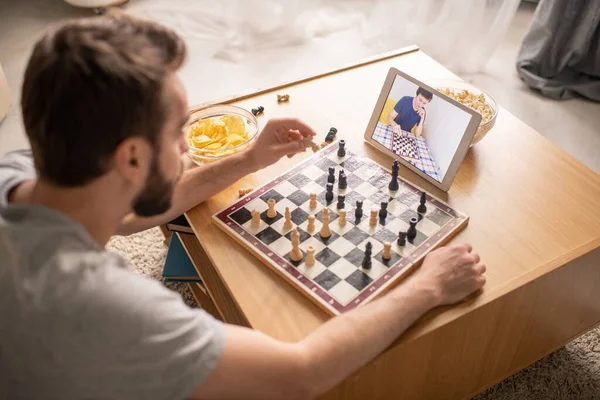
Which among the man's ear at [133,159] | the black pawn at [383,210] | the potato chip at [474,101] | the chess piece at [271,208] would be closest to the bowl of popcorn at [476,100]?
the potato chip at [474,101]

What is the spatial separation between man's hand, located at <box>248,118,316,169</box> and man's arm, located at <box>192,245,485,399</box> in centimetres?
43

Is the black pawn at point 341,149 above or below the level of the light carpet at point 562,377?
above

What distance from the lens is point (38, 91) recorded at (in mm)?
807

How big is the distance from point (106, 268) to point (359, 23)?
251 cm

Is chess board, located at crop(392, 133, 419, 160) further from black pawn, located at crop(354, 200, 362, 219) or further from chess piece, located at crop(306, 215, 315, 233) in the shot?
chess piece, located at crop(306, 215, 315, 233)

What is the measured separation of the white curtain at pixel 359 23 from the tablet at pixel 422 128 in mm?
1441

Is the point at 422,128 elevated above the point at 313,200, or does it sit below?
above

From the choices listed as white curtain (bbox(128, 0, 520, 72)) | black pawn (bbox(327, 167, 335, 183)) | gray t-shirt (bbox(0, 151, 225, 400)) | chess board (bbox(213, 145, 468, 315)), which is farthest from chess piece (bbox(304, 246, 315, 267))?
white curtain (bbox(128, 0, 520, 72))

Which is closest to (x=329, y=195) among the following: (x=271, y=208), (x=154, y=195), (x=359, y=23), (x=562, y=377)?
(x=271, y=208)

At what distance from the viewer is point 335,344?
93 centimetres

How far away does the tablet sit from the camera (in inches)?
50.8

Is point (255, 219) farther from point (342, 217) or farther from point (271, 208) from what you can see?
point (342, 217)

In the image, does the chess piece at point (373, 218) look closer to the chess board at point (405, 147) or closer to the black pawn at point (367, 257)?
the black pawn at point (367, 257)

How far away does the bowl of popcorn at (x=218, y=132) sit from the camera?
1423 mm
